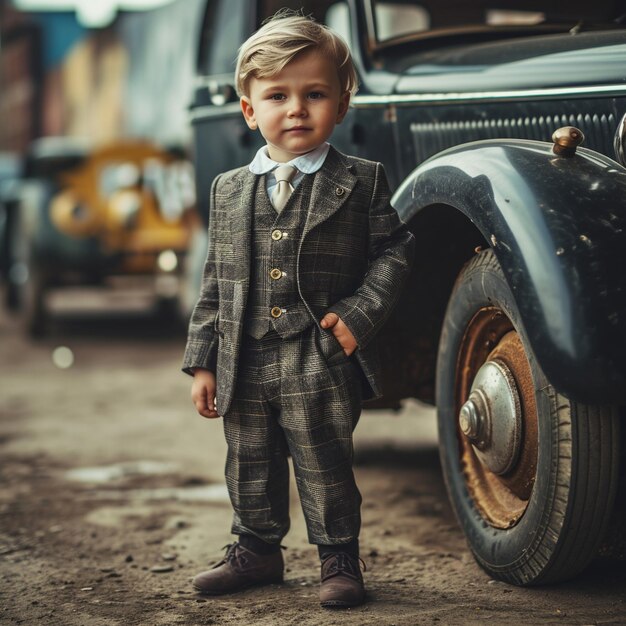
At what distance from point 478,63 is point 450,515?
133cm

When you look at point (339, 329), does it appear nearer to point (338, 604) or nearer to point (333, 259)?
point (333, 259)

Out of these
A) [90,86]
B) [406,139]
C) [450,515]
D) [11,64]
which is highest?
[11,64]

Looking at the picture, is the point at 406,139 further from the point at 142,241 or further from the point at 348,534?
the point at 142,241

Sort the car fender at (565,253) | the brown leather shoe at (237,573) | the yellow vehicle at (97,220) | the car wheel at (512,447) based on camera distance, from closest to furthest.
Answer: the car fender at (565,253), the car wheel at (512,447), the brown leather shoe at (237,573), the yellow vehicle at (97,220)

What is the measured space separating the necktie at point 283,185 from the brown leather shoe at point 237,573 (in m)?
0.83

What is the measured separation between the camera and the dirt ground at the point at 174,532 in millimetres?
2473

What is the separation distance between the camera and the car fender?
2125 mm

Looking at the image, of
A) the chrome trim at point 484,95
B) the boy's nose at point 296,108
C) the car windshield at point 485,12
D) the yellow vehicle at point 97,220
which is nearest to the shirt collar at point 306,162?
the boy's nose at point 296,108

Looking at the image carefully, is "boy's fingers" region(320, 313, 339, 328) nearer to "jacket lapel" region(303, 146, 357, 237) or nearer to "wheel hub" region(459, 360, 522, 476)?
"jacket lapel" region(303, 146, 357, 237)

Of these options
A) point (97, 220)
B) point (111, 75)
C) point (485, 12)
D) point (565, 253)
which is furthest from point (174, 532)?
point (111, 75)

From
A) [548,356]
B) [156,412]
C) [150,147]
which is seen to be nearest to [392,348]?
[548,356]

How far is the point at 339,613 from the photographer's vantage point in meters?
2.45

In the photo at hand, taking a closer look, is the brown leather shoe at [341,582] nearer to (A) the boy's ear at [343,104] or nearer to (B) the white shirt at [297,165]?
(B) the white shirt at [297,165]

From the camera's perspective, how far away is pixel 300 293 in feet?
7.93
